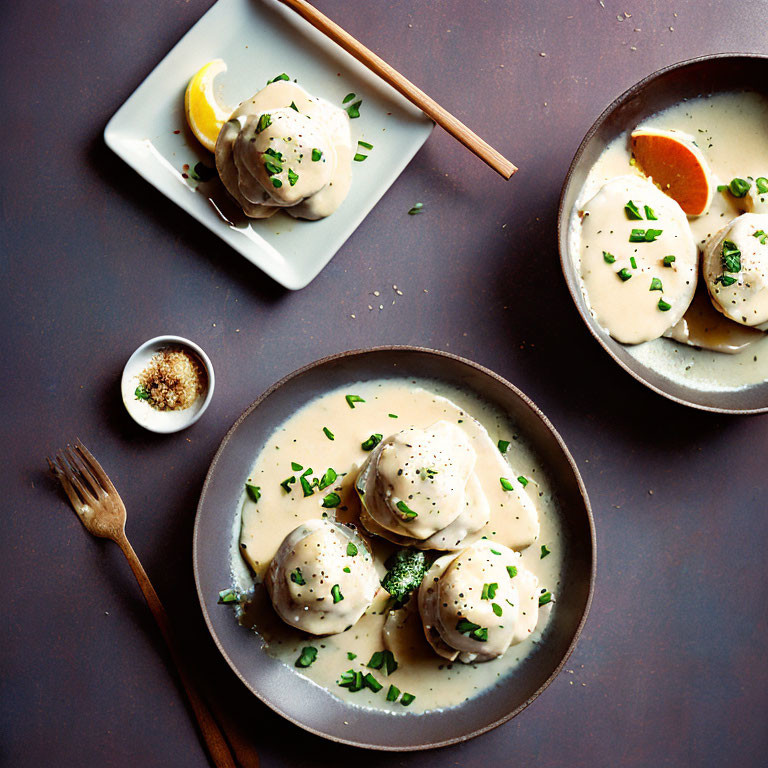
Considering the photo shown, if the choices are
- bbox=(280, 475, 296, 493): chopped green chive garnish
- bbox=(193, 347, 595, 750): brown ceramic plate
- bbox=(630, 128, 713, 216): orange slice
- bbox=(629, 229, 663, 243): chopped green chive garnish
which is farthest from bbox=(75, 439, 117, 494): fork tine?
bbox=(630, 128, 713, 216): orange slice

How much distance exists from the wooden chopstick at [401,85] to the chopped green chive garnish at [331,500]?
1.27m

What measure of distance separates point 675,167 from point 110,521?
2380 mm

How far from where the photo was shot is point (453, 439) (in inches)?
97.6

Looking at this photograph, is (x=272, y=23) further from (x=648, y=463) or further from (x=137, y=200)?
(x=648, y=463)

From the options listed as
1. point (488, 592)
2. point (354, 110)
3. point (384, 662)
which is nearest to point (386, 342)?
point (354, 110)

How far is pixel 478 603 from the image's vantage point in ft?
7.68

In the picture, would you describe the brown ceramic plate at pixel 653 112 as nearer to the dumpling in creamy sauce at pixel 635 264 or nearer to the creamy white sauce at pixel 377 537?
the dumpling in creamy sauce at pixel 635 264

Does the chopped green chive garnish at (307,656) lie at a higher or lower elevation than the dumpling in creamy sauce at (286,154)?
lower

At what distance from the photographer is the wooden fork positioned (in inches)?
103

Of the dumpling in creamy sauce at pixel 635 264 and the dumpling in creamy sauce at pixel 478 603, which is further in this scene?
the dumpling in creamy sauce at pixel 635 264

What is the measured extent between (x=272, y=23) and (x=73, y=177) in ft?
3.02

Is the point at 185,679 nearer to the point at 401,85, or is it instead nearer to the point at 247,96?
the point at 247,96

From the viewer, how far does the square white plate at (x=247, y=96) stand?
2631mm

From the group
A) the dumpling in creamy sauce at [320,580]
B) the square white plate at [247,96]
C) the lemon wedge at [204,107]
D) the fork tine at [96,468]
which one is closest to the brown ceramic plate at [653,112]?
the square white plate at [247,96]
